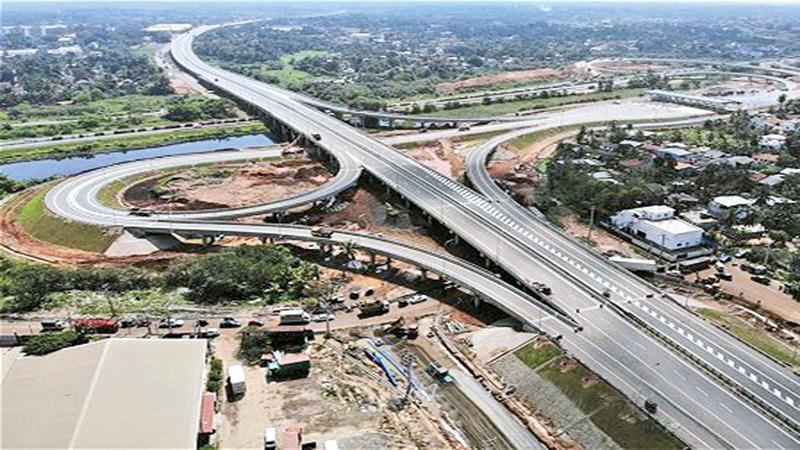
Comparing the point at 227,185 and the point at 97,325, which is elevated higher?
the point at 97,325

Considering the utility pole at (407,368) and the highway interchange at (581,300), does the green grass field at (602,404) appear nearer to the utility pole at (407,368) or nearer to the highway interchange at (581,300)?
the highway interchange at (581,300)

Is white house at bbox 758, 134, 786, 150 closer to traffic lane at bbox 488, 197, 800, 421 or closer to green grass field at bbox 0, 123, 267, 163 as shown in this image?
traffic lane at bbox 488, 197, 800, 421

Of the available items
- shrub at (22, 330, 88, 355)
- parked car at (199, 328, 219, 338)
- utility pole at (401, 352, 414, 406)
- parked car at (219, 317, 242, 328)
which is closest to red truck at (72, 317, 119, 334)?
shrub at (22, 330, 88, 355)

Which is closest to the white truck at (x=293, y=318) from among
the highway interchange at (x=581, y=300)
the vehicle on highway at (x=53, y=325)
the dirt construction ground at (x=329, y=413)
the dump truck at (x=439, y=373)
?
the dirt construction ground at (x=329, y=413)

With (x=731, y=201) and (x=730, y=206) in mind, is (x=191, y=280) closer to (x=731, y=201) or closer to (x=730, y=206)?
(x=730, y=206)

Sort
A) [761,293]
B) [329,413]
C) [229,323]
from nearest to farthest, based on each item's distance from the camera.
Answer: [329,413], [229,323], [761,293]

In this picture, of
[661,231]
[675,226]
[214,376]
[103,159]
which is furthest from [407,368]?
[103,159]

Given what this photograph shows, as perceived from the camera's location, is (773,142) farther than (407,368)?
Yes

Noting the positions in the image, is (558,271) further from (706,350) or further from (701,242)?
(701,242)
